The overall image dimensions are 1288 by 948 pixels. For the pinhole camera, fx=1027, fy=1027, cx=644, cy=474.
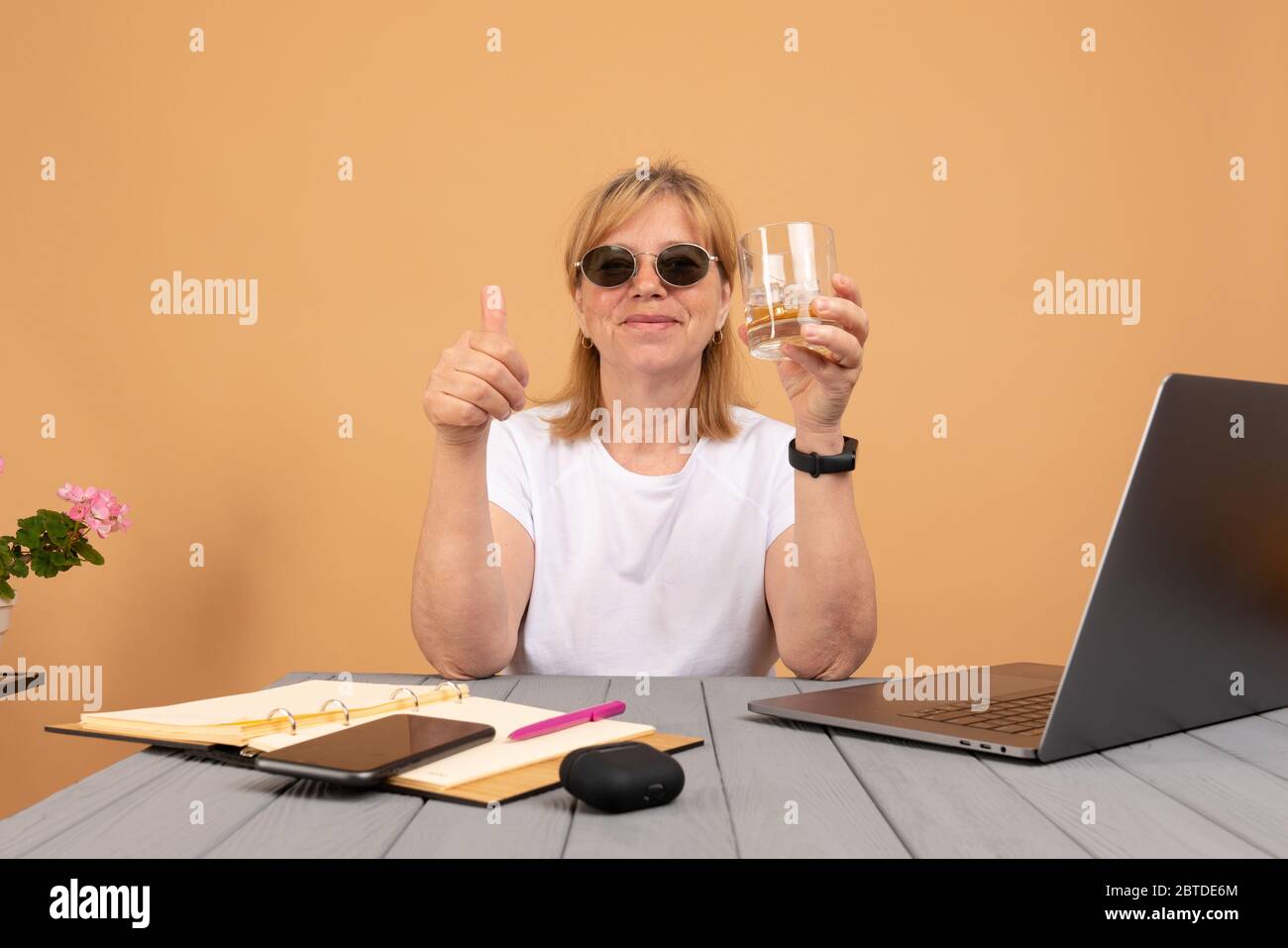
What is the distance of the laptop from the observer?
28.7 inches

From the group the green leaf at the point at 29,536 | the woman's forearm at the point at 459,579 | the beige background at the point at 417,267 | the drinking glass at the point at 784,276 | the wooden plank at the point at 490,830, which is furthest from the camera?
the beige background at the point at 417,267

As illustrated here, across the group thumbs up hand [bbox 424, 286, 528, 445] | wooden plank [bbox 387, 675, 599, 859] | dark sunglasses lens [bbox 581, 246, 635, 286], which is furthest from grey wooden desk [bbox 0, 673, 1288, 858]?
dark sunglasses lens [bbox 581, 246, 635, 286]

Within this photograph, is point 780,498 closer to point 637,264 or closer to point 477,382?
point 637,264

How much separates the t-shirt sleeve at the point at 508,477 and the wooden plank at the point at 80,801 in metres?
0.84

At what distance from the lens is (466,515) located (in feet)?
4.23

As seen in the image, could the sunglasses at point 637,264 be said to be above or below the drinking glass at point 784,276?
above

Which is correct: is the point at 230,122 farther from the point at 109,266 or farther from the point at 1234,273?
the point at 1234,273

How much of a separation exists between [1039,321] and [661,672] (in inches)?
58.9

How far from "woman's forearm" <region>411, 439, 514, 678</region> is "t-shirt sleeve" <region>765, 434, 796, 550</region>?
510 millimetres

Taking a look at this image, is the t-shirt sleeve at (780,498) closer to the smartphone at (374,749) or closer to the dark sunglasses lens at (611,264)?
the dark sunglasses lens at (611,264)

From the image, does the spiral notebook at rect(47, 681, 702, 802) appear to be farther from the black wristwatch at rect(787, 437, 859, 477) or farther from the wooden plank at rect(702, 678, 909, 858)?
the black wristwatch at rect(787, 437, 859, 477)

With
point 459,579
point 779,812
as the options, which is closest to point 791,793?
point 779,812

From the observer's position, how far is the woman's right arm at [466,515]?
1131mm

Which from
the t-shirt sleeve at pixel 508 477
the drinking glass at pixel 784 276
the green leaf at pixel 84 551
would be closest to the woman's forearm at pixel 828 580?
the drinking glass at pixel 784 276
